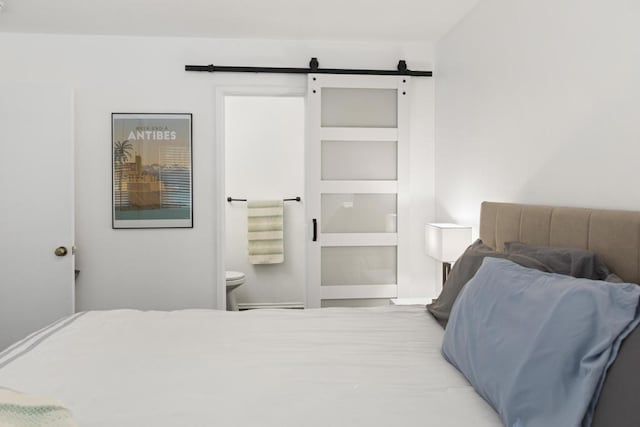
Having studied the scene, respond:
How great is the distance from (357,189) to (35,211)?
95.1 inches

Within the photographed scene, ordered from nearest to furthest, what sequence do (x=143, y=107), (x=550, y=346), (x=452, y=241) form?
1. (x=550, y=346)
2. (x=452, y=241)
3. (x=143, y=107)

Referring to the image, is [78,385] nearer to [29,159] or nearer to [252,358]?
[252,358]

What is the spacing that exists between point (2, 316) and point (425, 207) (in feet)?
10.8

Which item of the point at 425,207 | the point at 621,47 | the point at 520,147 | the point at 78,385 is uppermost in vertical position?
the point at 621,47

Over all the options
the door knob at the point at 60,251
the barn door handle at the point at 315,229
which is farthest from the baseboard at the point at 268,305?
the door knob at the point at 60,251

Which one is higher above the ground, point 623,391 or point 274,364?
point 623,391

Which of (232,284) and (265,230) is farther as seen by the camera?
(265,230)

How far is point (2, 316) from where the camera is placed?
349cm

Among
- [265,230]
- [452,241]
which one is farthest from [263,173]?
[452,241]

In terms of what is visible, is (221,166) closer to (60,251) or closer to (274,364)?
(60,251)

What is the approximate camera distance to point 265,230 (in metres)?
5.02

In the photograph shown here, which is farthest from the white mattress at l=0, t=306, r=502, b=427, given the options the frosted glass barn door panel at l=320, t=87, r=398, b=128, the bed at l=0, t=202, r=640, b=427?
the frosted glass barn door panel at l=320, t=87, r=398, b=128

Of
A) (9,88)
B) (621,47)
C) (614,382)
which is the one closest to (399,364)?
(614,382)

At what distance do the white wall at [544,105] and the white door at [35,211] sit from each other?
9.30ft
